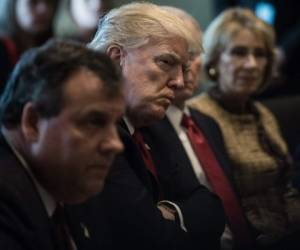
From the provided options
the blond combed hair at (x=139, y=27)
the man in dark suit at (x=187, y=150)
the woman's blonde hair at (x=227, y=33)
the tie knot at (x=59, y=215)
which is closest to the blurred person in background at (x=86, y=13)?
the woman's blonde hair at (x=227, y=33)

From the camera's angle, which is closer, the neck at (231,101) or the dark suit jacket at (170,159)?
the dark suit jacket at (170,159)

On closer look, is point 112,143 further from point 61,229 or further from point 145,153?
point 145,153

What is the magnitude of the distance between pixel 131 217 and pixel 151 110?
319 mm

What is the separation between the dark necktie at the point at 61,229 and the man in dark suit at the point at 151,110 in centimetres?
21

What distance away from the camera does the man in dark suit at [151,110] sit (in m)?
1.54

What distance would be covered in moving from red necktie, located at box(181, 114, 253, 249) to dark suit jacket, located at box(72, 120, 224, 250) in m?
0.25

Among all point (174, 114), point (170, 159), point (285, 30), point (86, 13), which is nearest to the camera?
point (170, 159)

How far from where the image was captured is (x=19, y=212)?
3.97ft

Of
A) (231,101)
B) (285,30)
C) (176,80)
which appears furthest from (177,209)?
(285,30)

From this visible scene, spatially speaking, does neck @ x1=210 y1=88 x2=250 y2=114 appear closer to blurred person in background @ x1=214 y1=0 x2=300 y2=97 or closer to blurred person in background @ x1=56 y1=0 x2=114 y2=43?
blurred person in background @ x1=56 y1=0 x2=114 y2=43

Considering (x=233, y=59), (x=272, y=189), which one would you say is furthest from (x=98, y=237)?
(x=233, y=59)

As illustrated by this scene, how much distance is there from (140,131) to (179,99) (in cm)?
43

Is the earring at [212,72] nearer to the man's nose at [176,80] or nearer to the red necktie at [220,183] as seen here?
the red necktie at [220,183]

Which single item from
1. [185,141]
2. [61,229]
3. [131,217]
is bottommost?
[185,141]
